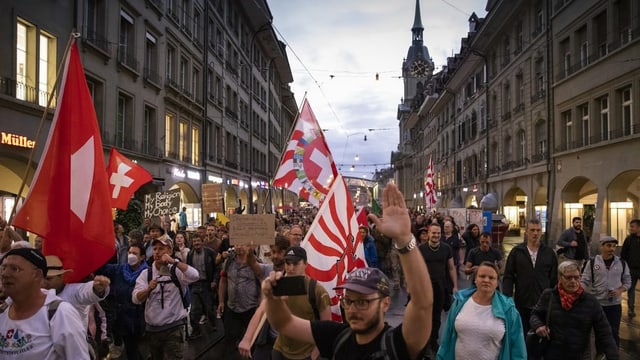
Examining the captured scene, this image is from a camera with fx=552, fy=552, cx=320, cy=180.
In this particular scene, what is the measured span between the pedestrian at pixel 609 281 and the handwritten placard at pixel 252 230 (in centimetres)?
431

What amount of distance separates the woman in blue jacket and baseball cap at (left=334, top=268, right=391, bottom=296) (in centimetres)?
168

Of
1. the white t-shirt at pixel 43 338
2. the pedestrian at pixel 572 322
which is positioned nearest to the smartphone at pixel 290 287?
the white t-shirt at pixel 43 338

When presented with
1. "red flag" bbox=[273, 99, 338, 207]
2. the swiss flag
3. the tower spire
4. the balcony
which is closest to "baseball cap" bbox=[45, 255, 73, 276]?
"red flag" bbox=[273, 99, 338, 207]

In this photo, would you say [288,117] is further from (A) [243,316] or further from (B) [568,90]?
(A) [243,316]

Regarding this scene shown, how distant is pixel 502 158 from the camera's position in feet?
115

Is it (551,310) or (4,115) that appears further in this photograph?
(4,115)

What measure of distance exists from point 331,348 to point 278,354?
65.4 inches

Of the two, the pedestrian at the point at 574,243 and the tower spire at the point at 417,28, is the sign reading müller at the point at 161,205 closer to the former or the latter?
the pedestrian at the point at 574,243

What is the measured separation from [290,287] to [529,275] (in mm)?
4409

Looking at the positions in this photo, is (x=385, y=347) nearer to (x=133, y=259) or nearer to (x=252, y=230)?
(x=252, y=230)

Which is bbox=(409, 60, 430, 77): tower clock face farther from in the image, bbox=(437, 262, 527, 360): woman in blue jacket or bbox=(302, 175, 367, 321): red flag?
bbox=(437, 262, 527, 360): woman in blue jacket

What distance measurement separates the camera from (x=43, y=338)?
3.24m

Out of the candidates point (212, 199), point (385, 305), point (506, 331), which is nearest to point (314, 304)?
point (506, 331)

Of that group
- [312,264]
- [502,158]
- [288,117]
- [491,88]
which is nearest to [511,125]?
[502,158]
